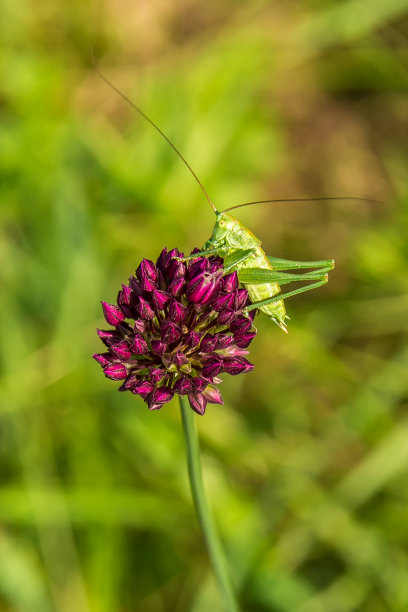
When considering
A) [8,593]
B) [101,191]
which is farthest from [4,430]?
[101,191]

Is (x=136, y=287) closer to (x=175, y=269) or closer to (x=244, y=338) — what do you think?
(x=175, y=269)

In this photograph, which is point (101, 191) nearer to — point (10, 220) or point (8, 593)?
point (10, 220)

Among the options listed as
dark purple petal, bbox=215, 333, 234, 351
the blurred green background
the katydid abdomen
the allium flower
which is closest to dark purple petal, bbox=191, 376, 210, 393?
the allium flower

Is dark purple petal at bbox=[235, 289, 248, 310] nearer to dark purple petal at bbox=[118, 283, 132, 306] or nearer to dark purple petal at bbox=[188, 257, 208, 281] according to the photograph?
dark purple petal at bbox=[188, 257, 208, 281]

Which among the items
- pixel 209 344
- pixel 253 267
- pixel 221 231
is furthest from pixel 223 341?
pixel 221 231

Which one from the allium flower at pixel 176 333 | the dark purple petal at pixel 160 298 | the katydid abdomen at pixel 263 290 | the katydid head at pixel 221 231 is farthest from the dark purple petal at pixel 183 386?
the katydid head at pixel 221 231

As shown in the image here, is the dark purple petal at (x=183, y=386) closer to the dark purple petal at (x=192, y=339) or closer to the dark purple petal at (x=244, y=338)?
the dark purple petal at (x=192, y=339)
